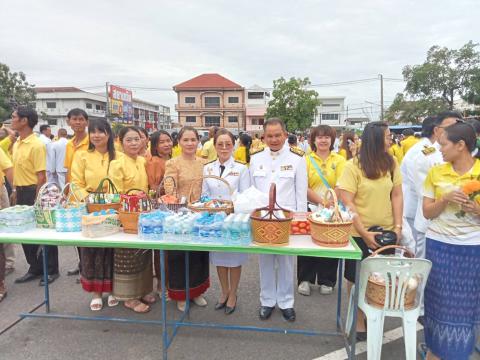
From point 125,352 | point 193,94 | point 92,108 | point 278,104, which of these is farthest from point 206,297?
point 92,108

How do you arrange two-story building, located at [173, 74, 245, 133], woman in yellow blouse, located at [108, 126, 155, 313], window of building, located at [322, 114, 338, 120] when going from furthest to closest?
window of building, located at [322, 114, 338, 120] → two-story building, located at [173, 74, 245, 133] → woman in yellow blouse, located at [108, 126, 155, 313]

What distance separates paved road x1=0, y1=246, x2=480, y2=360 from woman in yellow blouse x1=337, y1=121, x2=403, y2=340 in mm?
727

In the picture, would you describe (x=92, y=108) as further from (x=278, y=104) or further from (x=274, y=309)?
(x=274, y=309)

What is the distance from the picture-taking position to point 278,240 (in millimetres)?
2252

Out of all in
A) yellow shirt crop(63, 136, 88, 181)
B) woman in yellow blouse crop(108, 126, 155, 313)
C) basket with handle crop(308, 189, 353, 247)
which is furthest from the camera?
yellow shirt crop(63, 136, 88, 181)

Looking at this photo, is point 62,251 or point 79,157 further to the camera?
point 62,251

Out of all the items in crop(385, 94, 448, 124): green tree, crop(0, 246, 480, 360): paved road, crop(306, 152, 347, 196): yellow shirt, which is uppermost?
crop(385, 94, 448, 124): green tree

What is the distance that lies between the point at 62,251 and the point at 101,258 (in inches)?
93.0

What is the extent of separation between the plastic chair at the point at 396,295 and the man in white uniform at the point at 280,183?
90cm

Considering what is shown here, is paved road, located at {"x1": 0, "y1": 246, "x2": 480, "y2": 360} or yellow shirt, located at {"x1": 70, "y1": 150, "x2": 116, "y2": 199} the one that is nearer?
paved road, located at {"x1": 0, "y1": 246, "x2": 480, "y2": 360}

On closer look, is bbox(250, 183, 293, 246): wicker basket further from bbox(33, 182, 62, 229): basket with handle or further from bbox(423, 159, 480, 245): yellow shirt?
bbox(33, 182, 62, 229): basket with handle

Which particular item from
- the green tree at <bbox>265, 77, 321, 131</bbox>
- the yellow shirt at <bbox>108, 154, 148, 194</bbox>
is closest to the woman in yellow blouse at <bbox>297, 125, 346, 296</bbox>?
the yellow shirt at <bbox>108, 154, 148, 194</bbox>

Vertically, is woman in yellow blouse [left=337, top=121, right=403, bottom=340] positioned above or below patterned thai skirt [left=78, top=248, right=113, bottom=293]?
above

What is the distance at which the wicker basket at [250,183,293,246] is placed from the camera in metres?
2.23
